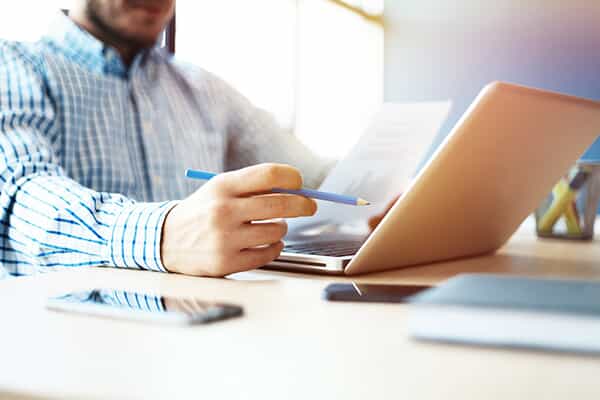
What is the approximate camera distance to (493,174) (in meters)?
0.74

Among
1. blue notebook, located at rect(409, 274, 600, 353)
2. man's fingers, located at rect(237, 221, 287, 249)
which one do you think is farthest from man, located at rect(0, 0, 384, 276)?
blue notebook, located at rect(409, 274, 600, 353)

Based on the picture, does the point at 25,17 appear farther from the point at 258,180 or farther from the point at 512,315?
the point at 512,315

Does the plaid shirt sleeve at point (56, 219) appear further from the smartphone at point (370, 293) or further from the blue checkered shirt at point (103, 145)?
the smartphone at point (370, 293)

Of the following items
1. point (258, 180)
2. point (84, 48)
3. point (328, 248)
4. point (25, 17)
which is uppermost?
point (25, 17)

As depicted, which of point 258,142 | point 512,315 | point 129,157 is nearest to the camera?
point 512,315

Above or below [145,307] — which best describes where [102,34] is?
above

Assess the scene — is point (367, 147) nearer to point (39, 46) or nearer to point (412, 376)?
point (412, 376)

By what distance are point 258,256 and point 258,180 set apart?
0.08m

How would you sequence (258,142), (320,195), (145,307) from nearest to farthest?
(145,307)
(320,195)
(258,142)

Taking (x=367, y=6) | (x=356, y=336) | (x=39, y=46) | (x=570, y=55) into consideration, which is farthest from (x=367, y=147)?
(x=367, y=6)

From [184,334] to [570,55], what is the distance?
7.36 ft

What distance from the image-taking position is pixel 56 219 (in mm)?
843

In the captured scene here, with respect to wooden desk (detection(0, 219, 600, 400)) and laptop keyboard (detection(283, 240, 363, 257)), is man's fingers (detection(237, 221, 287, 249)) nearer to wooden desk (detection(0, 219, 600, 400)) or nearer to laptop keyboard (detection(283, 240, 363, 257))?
laptop keyboard (detection(283, 240, 363, 257))

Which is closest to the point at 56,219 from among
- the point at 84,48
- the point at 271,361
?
the point at 271,361
